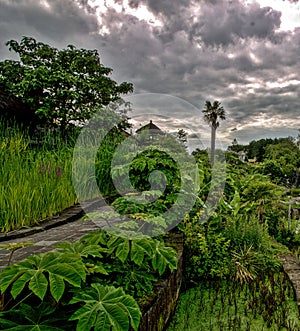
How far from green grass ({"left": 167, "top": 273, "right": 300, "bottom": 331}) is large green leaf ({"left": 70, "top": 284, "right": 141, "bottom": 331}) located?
124cm

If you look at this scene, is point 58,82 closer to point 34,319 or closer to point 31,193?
point 31,193

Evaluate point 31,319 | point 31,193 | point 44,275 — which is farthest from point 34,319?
point 31,193

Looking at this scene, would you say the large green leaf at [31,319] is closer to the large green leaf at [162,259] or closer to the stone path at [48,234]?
the large green leaf at [162,259]

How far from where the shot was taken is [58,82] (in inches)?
350

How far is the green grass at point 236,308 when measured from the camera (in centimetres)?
251

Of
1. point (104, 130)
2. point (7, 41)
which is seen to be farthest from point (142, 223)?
point (7, 41)

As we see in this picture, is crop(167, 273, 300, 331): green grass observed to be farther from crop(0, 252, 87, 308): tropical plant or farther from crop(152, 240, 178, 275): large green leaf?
crop(0, 252, 87, 308): tropical plant

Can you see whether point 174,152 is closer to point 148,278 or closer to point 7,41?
point 148,278

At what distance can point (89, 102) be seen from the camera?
34.5 ft

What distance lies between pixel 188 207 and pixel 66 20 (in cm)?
616

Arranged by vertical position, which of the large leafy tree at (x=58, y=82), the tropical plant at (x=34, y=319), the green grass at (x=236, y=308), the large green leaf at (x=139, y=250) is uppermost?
the large leafy tree at (x=58, y=82)

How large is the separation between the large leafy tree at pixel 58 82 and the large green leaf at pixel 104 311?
305 inches

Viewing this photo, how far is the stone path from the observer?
274cm

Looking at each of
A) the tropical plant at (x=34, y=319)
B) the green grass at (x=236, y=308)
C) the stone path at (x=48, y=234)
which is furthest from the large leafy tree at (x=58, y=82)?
the tropical plant at (x=34, y=319)
